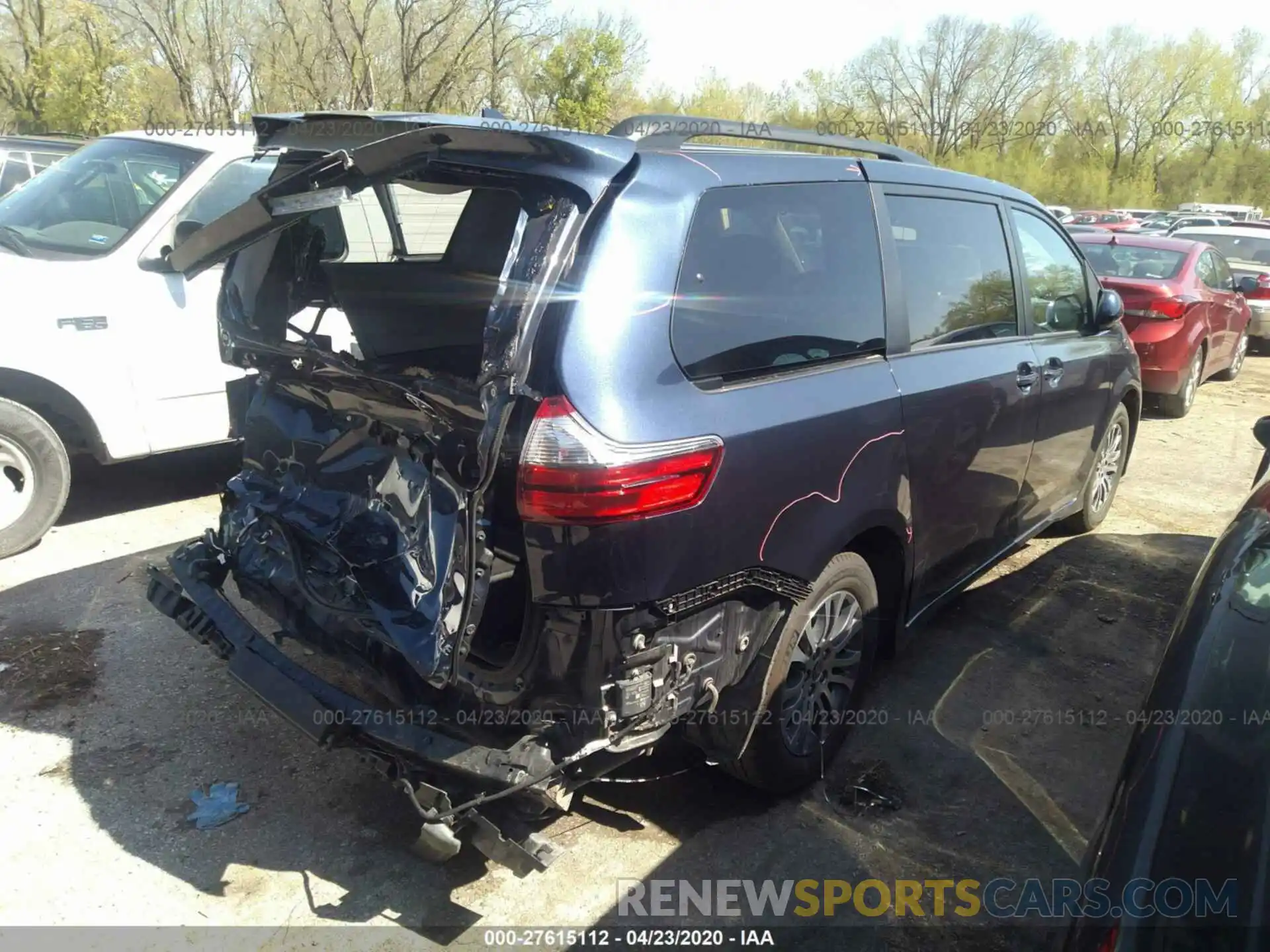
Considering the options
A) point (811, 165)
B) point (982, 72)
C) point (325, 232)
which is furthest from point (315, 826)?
point (982, 72)

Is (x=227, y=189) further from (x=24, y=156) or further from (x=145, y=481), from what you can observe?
(x=24, y=156)

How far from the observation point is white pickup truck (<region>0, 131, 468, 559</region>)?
441cm

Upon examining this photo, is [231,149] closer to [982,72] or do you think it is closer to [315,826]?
[315,826]

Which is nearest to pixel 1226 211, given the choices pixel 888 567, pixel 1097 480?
pixel 1097 480

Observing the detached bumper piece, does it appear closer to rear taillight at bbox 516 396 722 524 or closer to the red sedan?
rear taillight at bbox 516 396 722 524

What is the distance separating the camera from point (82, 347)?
4480 mm

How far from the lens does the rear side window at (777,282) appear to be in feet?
7.86

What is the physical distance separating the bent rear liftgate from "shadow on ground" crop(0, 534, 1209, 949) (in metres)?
0.43

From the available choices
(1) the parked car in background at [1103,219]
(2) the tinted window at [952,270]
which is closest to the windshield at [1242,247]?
(2) the tinted window at [952,270]

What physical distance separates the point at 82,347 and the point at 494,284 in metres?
2.58

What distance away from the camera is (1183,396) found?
8.55 meters

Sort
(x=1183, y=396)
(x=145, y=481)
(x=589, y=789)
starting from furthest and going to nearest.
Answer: (x=1183, y=396) < (x=145, y=481) < (x=589, y=789)

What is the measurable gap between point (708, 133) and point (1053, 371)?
215 centimetres

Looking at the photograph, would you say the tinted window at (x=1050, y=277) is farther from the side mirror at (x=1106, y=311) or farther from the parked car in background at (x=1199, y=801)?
the parked car in background at (x=1199, y=801)
